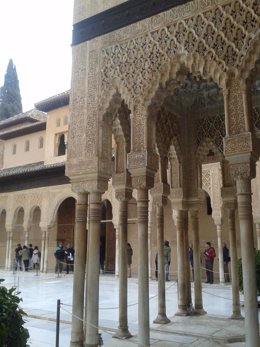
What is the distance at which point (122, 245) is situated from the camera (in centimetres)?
635

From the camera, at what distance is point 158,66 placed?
5.15m

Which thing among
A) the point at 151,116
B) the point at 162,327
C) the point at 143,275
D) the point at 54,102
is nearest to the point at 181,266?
the point at 162,327

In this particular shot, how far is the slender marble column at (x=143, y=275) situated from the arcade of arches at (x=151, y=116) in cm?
1

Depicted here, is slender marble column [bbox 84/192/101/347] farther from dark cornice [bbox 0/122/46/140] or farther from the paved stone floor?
dark cornice [bbox 0/122/46/140]

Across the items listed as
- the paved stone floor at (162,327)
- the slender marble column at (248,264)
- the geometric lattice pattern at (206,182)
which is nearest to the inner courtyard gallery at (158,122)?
the slender marble column at (248,264)

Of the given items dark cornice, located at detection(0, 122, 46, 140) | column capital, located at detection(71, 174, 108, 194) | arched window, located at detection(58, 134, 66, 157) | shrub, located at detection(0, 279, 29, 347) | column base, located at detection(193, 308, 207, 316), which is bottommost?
column base, located at detection(193, 308, 207, 316)

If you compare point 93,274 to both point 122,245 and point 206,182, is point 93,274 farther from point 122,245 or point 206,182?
point 206,182

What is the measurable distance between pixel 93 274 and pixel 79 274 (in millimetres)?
304

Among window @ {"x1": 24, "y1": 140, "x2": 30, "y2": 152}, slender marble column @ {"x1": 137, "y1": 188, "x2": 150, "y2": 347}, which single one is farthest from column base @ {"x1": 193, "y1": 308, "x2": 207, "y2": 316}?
window @ {"x1": 24, "y1": 140, "x2": 30, "y2": 152}

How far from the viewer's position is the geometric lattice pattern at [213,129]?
766 cm

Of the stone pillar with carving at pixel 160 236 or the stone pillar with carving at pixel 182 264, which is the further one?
the stone pillar with carving at pixel 182 264

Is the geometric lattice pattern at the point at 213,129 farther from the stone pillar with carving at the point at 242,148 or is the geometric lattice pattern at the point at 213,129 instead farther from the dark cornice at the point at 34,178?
the dark cornice at the point at 34,178

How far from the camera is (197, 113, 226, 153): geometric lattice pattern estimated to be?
7.66 metres

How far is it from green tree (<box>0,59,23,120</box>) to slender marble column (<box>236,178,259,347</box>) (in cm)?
4138
